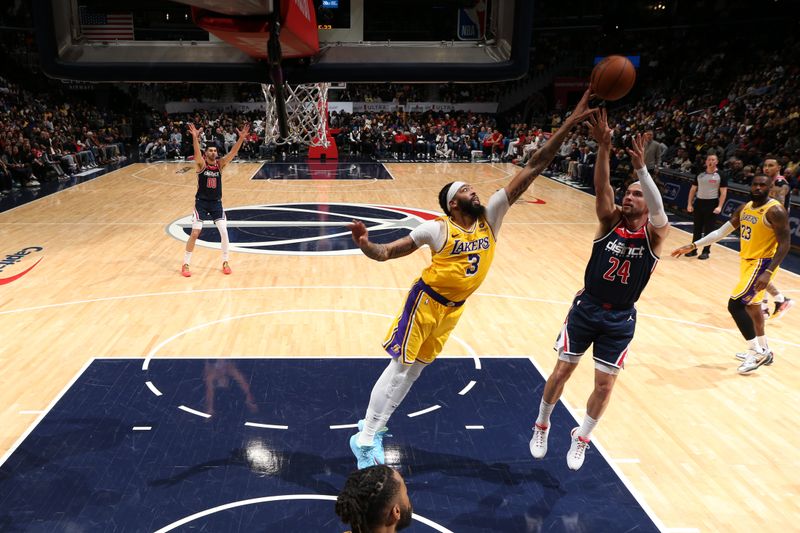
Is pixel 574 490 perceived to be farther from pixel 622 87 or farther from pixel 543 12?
pixel 543 12

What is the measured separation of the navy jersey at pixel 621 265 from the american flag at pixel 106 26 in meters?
3.13

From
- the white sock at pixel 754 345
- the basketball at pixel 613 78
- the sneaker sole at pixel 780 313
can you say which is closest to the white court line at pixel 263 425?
the basketball at pixel 613 78

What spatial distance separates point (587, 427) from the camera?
425cm

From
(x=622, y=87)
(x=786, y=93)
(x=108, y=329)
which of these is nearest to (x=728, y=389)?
(x=622, y=87)

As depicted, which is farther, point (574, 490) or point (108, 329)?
point (108, 329)

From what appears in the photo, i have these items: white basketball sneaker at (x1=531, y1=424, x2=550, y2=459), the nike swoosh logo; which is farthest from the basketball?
the nike swoosh logo

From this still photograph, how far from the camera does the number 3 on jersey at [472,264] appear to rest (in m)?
4.02

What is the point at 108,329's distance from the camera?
6.73 metres

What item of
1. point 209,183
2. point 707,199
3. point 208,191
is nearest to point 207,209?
point 208,191

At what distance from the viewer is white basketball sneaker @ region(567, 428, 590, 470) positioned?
13.9 feet

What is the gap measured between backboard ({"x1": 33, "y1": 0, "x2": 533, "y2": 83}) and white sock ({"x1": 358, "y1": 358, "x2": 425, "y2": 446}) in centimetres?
183

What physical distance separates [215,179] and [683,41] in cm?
2477

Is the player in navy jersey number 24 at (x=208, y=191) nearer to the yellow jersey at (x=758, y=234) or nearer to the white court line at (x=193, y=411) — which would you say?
the white court line at (x=193, y=411)

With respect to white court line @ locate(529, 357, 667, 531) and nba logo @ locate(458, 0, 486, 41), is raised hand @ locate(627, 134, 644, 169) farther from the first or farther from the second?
white court line @ locate(529, 357, 667, 531)
